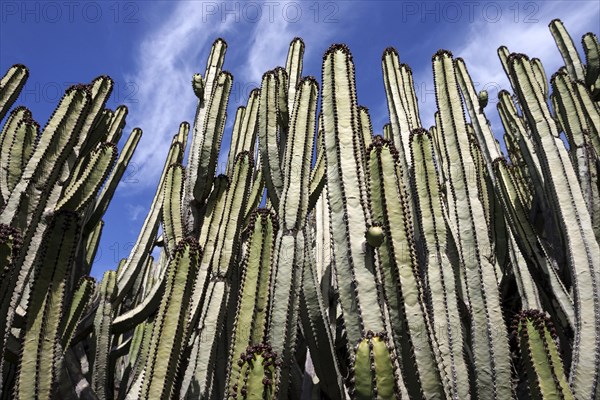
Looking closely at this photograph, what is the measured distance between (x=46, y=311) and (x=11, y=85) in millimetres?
3610

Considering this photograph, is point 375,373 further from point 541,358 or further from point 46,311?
point 46,311

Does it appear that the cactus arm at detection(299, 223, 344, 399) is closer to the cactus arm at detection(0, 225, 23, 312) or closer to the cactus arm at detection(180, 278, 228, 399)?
the cactus arm at detection(180, 278, 228, 399)

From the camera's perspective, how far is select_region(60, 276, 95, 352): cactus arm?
190 inches

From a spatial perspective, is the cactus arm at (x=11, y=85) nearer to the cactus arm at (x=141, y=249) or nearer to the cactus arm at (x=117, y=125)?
the cactus arm at (x=117, y=125)

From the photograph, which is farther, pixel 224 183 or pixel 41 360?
pixel 224 183

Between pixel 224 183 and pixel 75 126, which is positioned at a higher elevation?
pixel 224 183

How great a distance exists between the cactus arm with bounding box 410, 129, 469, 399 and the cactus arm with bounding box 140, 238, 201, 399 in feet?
6.14

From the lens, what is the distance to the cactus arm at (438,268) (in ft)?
11.7

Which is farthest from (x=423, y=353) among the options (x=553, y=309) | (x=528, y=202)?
(x=528, y=202)

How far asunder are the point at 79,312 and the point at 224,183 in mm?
2002

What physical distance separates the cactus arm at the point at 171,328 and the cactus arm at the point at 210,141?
1.65 meters

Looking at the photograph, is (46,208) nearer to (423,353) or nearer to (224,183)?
(224,183)

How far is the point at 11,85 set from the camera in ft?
19.8

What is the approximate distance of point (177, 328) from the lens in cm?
375
